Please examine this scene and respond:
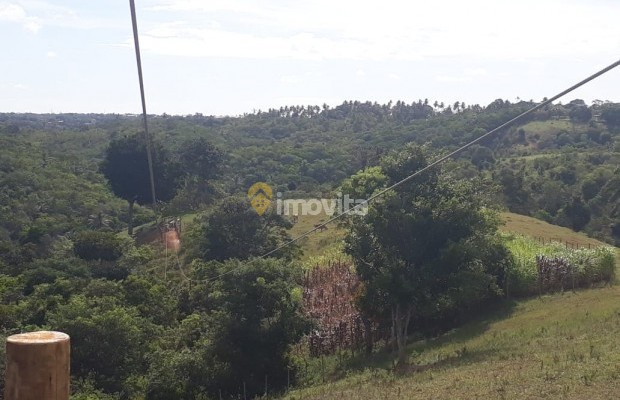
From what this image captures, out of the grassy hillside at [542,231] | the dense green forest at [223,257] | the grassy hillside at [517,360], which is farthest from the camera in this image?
the grassy hillside at [542,231]

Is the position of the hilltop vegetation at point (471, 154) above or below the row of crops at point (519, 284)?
above

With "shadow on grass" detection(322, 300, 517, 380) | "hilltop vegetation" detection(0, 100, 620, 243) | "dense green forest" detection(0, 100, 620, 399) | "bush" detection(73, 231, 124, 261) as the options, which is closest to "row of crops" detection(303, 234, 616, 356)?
"dense green forest" detection(0, 100, 620, 399)

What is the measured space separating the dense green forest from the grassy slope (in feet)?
4.14

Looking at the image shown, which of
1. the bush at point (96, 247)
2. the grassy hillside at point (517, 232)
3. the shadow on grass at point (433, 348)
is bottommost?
the shadow on grass at point (433, 348)

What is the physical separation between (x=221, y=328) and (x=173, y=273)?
42.8 feet

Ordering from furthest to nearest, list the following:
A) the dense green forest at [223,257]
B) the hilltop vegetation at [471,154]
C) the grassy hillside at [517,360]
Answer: the hilltop vegetation at [471,154] < the dense green forest at [223,257] < the grassy hillside at [517,360]

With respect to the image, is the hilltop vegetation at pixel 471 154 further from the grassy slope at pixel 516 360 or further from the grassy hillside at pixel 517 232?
the grassy slope at pixel 516 360

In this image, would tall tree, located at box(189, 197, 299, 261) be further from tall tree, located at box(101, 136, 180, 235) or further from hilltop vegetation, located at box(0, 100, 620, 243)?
tall tree, located at box(101, 136, 180, 235)

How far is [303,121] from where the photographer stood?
127 meters

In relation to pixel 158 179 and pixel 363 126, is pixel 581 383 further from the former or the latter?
pixel 363 126

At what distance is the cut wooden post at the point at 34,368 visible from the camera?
1.80 m

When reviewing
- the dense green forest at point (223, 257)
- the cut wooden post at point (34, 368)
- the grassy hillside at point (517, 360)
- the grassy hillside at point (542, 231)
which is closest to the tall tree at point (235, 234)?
the dense green forest at point (223, 257)

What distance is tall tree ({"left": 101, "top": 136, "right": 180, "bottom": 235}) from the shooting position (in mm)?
40844

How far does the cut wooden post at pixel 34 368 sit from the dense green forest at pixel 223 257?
16.8 feet
